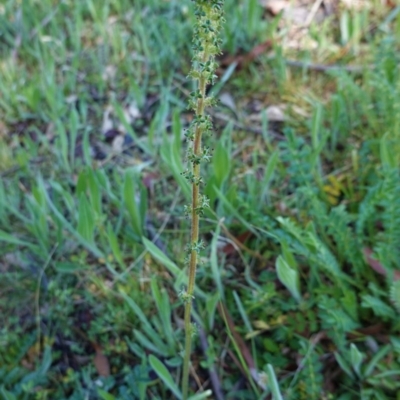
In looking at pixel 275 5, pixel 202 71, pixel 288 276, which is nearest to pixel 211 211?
pixel 288 276

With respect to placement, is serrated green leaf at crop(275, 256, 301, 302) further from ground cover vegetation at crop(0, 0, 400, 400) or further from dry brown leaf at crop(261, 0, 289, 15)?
dry brown leaf at crop(261, 0, 289, 15)

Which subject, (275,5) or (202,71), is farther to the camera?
(275,5)

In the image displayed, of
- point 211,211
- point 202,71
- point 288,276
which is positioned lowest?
point 288,276

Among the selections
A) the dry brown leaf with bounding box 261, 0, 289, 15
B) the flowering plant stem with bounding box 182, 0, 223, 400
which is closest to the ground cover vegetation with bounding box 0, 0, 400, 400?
the dry brown leaf with bounding box 261, 0, 289, 15

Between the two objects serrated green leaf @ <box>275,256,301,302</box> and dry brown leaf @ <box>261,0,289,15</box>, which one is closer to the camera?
serrated green leaf @ <box>275,256,301,302</box>

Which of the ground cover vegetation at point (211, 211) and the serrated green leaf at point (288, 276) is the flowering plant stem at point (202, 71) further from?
the serrated green leaf at point (288, 276)

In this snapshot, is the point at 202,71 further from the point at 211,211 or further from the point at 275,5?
the point at 275,5

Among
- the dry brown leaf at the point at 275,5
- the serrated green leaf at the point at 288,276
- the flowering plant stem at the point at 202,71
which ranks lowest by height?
the serrated green leaf at the point at 288,276

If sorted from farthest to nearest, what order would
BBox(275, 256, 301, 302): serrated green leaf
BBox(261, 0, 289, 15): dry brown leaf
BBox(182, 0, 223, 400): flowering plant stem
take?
BBox(261, 0, 289, 15): dry brown leaf < BBox(275, 256, 301, 302): serrated green leaf < BBox(182, 0, 223, 400): flowering plant stem

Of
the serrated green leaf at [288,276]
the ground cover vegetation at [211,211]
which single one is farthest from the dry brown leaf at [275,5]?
the serrated green leaf at [288,276]
